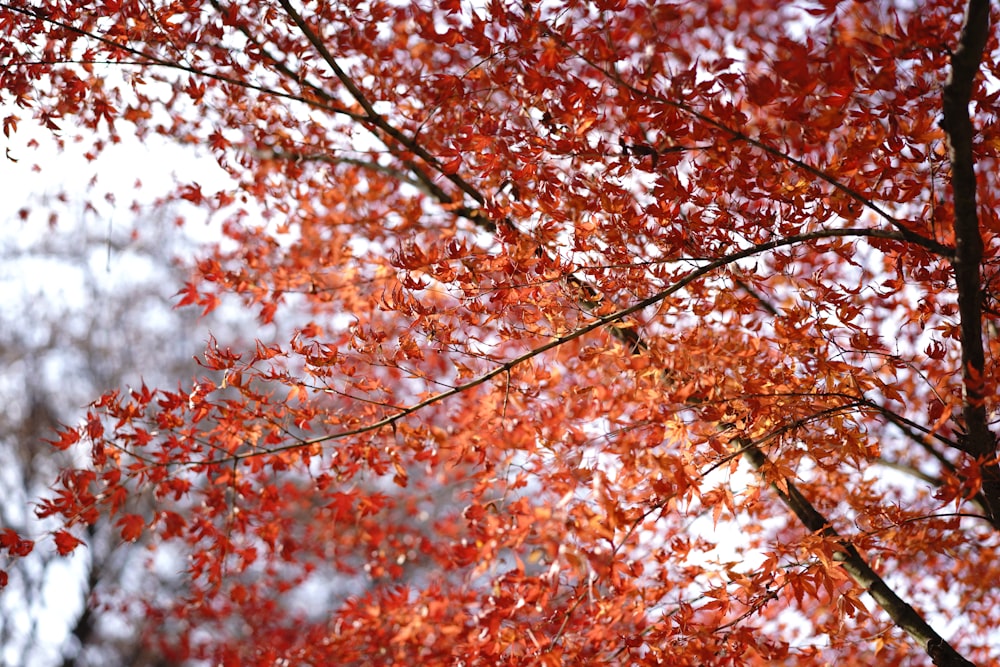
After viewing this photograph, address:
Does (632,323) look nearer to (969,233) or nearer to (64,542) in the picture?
(969,233)

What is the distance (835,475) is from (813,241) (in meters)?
2.03

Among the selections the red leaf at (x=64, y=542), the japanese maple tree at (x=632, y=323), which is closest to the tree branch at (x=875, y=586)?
the japanese maple tree at (x=632, y=323)

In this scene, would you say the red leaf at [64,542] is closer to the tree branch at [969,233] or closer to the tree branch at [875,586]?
the tree branch at [875,586]

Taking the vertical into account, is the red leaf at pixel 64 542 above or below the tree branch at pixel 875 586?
above

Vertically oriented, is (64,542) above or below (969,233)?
above

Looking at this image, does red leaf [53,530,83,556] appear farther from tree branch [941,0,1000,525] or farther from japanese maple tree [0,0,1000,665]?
tree branch [941,0,1000,525]

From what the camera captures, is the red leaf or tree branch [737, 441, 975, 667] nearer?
tree branch [737, 441, 975, 667]

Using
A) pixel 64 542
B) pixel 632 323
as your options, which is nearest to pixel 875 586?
pixel 632 323

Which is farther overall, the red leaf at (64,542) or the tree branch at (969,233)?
the red leaf at (64,542)

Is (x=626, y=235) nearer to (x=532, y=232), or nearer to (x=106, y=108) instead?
(x=532, y=232)

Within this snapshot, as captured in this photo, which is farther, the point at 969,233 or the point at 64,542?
the point at 64,542

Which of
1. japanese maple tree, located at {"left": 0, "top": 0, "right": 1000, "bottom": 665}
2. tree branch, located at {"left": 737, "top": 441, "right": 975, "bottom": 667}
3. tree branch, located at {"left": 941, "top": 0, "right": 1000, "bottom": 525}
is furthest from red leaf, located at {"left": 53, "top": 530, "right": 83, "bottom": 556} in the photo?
tree branch, located at {"left": 941, "top": 0, "right": 1000, "bottom": 525}

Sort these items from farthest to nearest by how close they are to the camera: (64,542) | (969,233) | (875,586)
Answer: (64,542) < (875,586) < (969,233)

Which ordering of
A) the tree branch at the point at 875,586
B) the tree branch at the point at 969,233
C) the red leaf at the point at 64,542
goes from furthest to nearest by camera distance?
the red leaf at the point at 64,542, the tree branch at the point at 875,586, the tree branch at the point at 969,233
